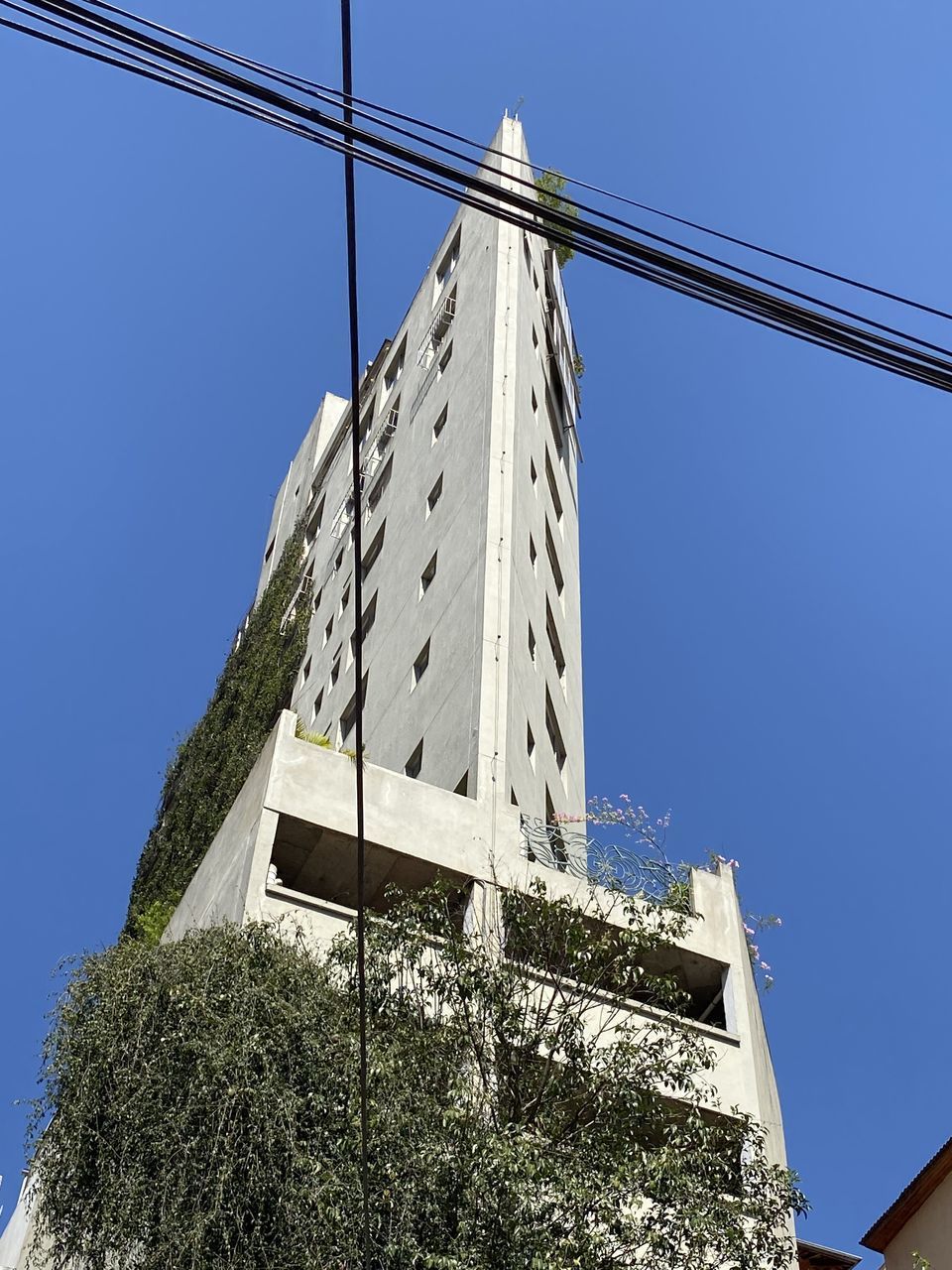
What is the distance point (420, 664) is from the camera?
24.2 m

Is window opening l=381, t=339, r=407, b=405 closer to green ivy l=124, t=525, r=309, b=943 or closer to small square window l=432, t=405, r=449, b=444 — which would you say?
green ivy l=124, t=525, r=309, b=943

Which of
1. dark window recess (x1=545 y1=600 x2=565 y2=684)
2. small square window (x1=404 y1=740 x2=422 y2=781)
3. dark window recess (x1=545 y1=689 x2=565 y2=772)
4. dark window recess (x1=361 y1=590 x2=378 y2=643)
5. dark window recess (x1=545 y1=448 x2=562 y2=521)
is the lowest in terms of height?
small square window (x1=404 y1=740 x2=422 y2=781)

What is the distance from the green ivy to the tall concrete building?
29.9 inches

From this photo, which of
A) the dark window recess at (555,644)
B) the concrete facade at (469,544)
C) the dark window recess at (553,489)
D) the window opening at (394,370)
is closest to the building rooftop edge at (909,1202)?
the concrete facade at (469,544)

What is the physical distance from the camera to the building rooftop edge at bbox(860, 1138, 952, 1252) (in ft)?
64.4

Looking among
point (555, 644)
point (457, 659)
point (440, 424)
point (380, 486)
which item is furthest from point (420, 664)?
point (380, 486)

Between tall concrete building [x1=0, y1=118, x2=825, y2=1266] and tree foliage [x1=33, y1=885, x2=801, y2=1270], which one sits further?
tall concrete building [x1=0, y1=118, x2=825, y2=1266]

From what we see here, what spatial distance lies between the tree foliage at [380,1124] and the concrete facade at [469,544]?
22.7 ft

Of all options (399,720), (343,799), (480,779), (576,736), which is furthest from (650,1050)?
(576,736)

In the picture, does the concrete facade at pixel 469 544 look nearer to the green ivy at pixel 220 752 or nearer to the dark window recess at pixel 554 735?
the dark window recess at pixel 554 735

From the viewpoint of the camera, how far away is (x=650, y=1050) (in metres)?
12.3

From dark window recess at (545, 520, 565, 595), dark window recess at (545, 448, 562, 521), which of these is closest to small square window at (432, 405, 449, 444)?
dark window recess at (545, 448, 562, 521)

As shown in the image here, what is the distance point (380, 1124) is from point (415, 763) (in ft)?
37.9

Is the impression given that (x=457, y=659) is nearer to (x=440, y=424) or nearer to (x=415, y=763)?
(x=415, y=763)
